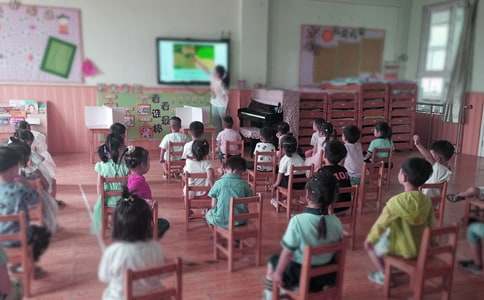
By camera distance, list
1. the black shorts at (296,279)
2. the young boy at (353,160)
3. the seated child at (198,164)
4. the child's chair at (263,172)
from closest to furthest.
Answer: the black shorts at (296,279)
the seated child at (198,164)
the young boy at (353,160)
the child's chair at (263,172)

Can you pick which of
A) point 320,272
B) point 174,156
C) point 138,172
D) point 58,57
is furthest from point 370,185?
point 58,57

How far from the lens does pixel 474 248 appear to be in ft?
8.29

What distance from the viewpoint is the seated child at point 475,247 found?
243 centimetres

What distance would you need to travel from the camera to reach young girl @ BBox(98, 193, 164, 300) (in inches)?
57.3

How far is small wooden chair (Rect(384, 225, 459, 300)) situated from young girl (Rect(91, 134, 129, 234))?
1.78 m

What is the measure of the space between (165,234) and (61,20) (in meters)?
3.97

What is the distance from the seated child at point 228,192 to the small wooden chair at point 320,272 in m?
0.79

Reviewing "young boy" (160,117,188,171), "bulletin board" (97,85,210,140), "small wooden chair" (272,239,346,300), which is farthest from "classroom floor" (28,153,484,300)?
"bulletin board" (97,85,210,140)

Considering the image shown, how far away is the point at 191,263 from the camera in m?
2.58

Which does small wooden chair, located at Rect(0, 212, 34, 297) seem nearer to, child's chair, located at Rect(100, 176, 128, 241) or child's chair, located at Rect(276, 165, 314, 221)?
child's chair, located at Rect(100, 176, 128, 241)

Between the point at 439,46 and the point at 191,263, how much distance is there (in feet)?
6.04

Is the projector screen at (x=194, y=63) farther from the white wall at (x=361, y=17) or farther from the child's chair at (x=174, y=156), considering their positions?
the child's chair at (x=174, y=156)

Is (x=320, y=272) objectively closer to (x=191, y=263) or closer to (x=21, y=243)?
Result: (x=191, y=263)

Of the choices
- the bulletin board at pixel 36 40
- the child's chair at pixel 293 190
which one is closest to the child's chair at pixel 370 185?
the child's chair at pixel 293 190
